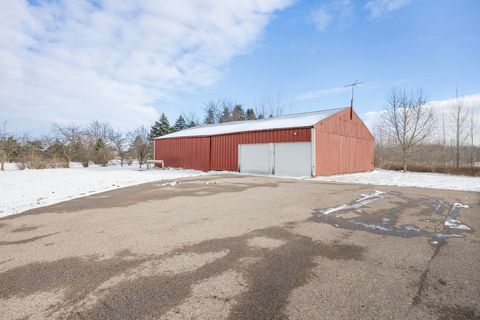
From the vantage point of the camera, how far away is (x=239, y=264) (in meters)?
3.32

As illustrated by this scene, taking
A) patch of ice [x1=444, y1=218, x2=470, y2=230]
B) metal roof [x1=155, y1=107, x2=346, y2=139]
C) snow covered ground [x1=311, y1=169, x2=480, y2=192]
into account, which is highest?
metal roof [x1=155, y1=107, x2=346, y2=139]

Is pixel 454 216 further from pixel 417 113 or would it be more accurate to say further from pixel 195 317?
pixel 417 113

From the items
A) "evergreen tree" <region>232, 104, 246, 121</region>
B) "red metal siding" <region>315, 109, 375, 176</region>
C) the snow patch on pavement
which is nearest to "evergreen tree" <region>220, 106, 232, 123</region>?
"evergreen tree" <region>232, 104, 246, 121</region>

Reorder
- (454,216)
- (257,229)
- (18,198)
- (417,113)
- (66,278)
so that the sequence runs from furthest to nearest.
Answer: (417,113) < (18,198) < (454,216) < (257,229) < (66,278)

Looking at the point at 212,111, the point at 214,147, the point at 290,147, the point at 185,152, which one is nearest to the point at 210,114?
the point at 212,111

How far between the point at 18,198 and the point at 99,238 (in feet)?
18.3

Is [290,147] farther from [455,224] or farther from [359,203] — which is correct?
[455,224]

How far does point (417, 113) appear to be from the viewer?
79.9 feet

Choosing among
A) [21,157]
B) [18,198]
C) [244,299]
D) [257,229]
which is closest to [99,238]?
[257,229]

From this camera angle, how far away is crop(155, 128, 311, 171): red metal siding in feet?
54.1

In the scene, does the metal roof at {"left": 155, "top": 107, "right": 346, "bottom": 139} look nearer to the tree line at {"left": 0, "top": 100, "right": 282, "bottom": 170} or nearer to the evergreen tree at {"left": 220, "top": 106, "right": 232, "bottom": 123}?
the tree line at {"left": 0, "top": 100, "right": 282, "bottom": 170}

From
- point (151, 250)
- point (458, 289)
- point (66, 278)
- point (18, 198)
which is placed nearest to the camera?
point (458, 289)

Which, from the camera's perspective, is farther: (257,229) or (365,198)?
(365,198)

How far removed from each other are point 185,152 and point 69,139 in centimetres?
1421
